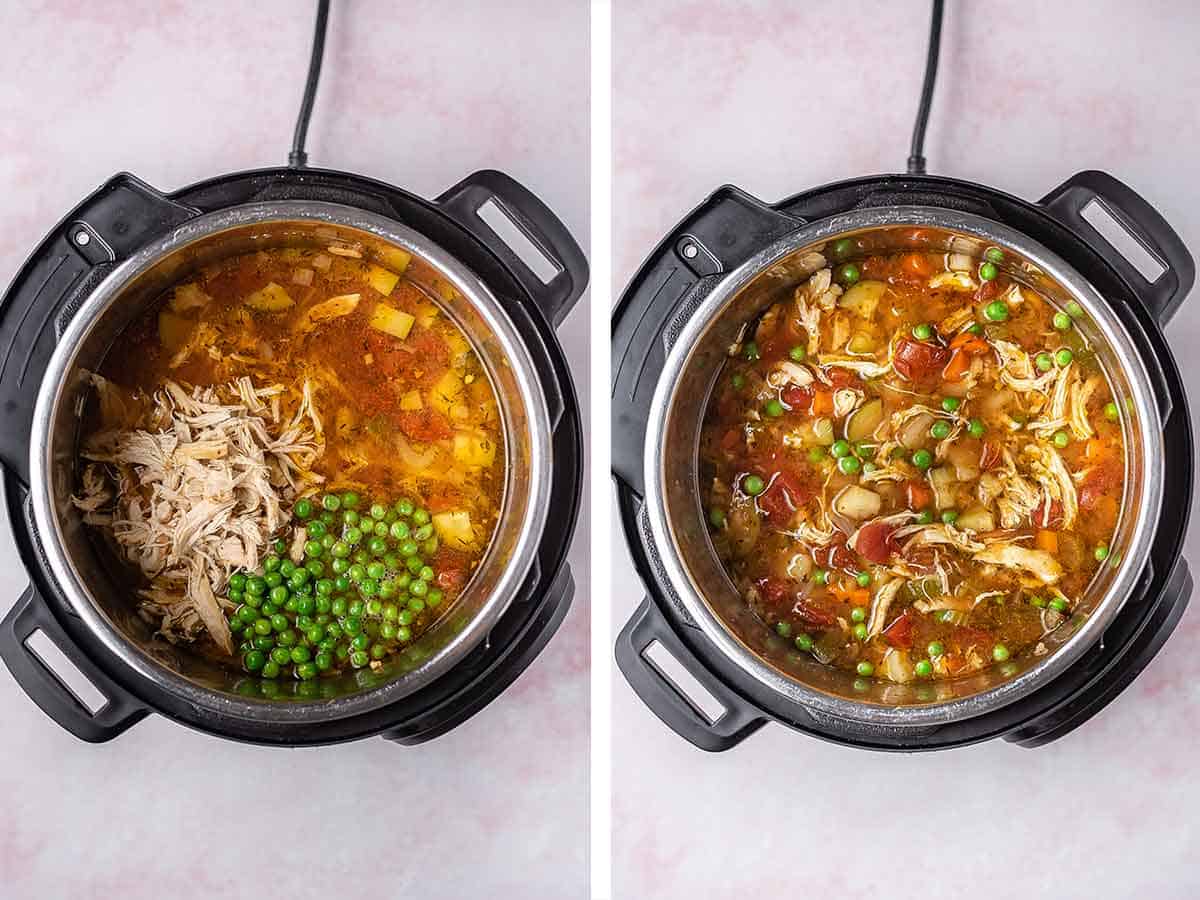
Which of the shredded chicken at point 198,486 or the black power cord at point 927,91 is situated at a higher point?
the black power cord at point 927,91

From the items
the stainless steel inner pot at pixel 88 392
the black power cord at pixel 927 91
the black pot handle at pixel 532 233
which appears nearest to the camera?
the stainless steel inner pot at pixel 88 392

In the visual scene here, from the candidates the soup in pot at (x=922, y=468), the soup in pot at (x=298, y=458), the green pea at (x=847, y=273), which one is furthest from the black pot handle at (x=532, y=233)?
the green pea at (x=847, y=273)

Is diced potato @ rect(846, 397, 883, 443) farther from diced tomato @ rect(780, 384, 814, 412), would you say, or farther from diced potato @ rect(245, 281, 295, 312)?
diced potato @ rect(245, 281, 295, 312)

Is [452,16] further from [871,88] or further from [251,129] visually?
[871,88]

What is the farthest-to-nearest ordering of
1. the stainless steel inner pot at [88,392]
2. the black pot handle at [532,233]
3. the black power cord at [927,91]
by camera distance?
the black power cord at [927,91]
the black pot handle at [532,233]
the stainless steel inner pot at [88,392]

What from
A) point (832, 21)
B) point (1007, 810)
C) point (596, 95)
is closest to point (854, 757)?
point (1007, 810)

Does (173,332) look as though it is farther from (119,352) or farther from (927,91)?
(927,91)

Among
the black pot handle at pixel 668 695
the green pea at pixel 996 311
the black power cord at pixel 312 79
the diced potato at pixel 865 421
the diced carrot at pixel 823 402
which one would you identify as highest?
the black power cord at pixel 312 79

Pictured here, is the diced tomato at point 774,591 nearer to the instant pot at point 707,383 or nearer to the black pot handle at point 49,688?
the instant pot at point 707,383
